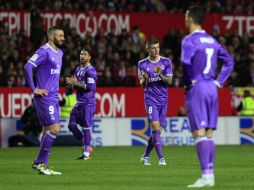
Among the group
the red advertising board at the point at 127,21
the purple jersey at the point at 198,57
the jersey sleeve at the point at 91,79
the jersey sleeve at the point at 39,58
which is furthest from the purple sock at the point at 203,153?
the red advertising board at the point at 127,21

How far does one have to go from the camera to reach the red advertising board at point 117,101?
95.3ft

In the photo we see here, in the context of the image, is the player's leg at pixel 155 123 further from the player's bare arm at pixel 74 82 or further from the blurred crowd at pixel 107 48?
the blurred crowd at pixel 107 48

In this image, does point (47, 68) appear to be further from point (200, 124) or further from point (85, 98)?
point (85, 98)

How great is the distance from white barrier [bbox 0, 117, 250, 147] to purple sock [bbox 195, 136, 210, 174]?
1635 cm

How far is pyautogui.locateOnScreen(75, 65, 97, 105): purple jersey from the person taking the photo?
20141mm

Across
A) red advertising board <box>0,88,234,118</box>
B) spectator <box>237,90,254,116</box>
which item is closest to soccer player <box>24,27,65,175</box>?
red advertising board <box>0,88,234,118</box>

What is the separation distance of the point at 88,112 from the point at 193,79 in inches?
343

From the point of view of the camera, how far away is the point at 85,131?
66.6ft

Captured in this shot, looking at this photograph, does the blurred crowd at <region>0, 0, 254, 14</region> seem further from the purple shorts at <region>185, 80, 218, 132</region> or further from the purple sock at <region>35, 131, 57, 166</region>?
the purple shorts at <region>185, 80, 218, 132</region>

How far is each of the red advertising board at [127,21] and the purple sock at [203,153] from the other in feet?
68.4

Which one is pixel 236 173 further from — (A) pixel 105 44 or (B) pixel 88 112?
(A) pixel 105 44

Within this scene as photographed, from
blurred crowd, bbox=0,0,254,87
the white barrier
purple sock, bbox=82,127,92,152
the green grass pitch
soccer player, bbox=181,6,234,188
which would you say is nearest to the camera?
soccer player, bbox=181,6,234,188

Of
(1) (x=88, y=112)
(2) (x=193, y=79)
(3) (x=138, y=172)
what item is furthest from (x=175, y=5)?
(2) (x=193, y=79)

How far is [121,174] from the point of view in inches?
578
